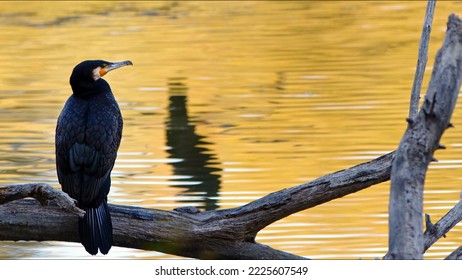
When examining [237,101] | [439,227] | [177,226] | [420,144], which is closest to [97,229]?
[177,226]

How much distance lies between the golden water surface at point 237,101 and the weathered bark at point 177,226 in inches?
59.1

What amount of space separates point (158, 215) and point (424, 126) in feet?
5.00

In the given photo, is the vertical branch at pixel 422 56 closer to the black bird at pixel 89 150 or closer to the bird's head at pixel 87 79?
the black bird at pixel 89 150

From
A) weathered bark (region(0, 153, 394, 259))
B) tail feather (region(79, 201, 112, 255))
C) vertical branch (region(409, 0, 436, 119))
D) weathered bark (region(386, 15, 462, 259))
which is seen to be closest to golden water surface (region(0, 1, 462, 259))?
weathered bark (region(0, 153, 394, 259))

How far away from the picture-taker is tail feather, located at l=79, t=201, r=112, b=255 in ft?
16.3

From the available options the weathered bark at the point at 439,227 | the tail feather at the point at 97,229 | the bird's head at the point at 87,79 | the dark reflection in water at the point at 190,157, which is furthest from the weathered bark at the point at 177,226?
the dark reflection in water at the point at 190,157

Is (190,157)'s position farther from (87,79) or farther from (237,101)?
(87,79)

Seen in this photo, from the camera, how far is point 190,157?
9.10m

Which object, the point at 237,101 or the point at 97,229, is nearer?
the point at 97,229

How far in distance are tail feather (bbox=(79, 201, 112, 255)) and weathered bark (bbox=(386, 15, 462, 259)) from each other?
1.38m

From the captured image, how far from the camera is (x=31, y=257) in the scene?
6809 mm

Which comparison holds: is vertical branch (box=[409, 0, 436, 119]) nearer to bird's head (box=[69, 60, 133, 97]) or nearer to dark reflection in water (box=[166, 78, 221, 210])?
bird's head (box=[69, 60, 133, 97])

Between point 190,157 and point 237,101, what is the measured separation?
236cm

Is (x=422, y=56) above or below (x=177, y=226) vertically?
above
